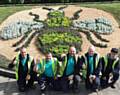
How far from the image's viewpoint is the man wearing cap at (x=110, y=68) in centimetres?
1483

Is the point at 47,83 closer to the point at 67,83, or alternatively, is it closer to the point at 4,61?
the point at 67,83

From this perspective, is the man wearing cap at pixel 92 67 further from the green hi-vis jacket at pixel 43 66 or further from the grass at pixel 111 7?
the grass at pixel 111 7

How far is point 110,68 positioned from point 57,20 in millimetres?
6142

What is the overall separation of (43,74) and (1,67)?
250cm

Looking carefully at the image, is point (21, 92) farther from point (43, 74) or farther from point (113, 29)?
point (113, 29)

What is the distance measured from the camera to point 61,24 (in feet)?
65.6

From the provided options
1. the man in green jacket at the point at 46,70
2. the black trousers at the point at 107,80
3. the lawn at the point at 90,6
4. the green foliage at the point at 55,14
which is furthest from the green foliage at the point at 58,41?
the lawn at the point at 90,6

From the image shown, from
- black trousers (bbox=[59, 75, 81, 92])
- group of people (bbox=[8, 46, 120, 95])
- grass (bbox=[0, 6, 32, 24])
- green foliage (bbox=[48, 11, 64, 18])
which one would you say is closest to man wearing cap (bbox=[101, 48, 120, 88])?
group of people (bbox=[8, 46, 120, 95])

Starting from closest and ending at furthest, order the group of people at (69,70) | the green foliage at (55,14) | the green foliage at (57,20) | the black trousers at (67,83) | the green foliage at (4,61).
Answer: the group of people at (69,70)
the black trousers at (67,83)
the green foliage at (4,61)
the green foliage at (57,20)
the green foliage at (55,14)

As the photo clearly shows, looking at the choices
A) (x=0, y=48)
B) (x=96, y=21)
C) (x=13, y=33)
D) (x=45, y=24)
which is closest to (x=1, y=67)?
(x=0, y=48)

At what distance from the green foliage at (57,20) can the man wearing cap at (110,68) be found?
5.34 metres

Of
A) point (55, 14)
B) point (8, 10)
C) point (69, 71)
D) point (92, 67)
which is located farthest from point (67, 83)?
point (8, 10)

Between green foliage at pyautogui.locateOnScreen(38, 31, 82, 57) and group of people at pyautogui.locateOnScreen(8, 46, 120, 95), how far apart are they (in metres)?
2.45

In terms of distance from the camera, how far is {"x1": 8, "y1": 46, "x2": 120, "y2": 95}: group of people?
579 inches
